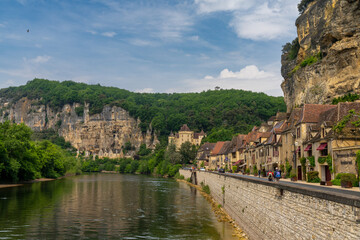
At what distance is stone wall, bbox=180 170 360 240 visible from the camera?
9719 mm

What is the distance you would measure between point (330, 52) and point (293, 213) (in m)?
39.7

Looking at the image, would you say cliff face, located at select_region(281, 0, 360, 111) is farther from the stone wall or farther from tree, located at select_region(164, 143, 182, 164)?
tree, located at select_region(164, 143, 182, 164)

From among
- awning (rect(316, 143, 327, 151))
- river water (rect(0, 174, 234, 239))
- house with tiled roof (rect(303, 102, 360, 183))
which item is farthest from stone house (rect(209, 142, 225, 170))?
awning (rect(316, 143, 327, 151))

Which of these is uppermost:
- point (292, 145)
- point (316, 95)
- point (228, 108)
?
point (228, 108)

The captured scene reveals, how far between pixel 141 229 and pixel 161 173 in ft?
286

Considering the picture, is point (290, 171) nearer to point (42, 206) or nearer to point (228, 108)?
point (42, 206)

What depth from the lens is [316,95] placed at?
4969 cm

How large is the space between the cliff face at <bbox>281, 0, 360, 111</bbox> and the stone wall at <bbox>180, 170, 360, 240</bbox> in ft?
93.1

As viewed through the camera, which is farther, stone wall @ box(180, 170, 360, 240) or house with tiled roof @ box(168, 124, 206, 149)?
house with tiled roof @ box(168, 124, 206, 149)

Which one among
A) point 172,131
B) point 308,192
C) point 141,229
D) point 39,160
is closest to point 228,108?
point 172,131

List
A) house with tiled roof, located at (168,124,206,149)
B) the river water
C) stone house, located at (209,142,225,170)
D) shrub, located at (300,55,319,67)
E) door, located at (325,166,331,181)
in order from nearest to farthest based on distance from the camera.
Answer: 1. the river water
2. door, located at (325,166,331,181)
3. shrub, located at (300,55,319,67)
4. stone house, located at (209,142,225,170)
5. house with tiled roof, located at (168,124,206,149)

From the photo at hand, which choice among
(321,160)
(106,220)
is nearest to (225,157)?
(321,160)

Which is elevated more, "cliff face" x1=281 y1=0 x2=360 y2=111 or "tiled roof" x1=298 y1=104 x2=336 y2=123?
"cliff face" x1=281 y1=0 x2=360 y2=111

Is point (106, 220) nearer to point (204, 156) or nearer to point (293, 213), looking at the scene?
point (293, 213)
